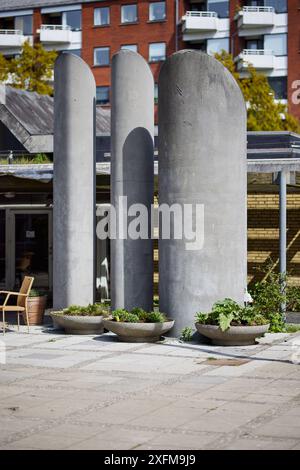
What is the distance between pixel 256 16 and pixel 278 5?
1.81m

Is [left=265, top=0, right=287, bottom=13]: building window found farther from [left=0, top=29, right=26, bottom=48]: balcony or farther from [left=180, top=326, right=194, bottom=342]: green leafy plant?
[left=180, top=326, right=194, bottom=342]: green leafy plant

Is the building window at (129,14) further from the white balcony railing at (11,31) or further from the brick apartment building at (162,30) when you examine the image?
the white balcony railing at (11,31)

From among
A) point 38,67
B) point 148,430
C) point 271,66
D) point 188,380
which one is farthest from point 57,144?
point 271,66

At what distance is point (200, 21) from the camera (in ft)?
198

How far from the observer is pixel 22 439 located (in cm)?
852

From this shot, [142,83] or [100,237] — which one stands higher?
[142,83]

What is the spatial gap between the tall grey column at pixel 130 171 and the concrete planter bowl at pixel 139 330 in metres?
1.39

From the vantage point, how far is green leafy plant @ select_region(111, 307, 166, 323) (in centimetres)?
1612

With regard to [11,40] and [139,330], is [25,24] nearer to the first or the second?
[11,40]

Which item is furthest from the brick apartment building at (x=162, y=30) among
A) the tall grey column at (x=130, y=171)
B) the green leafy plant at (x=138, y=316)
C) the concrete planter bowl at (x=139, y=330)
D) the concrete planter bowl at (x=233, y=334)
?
the concrete planter bowl at (x=233, y=334)

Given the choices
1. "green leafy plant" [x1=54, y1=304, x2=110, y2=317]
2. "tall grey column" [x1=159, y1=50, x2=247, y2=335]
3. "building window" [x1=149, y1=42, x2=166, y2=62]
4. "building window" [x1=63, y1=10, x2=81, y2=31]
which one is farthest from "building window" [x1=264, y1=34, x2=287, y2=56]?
"green leafy plant" [x1=54, y1=304, x2=110, y2=317]

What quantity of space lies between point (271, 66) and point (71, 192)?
43228 millimetres

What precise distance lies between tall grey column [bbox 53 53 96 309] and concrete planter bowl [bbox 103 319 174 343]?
2178mm
